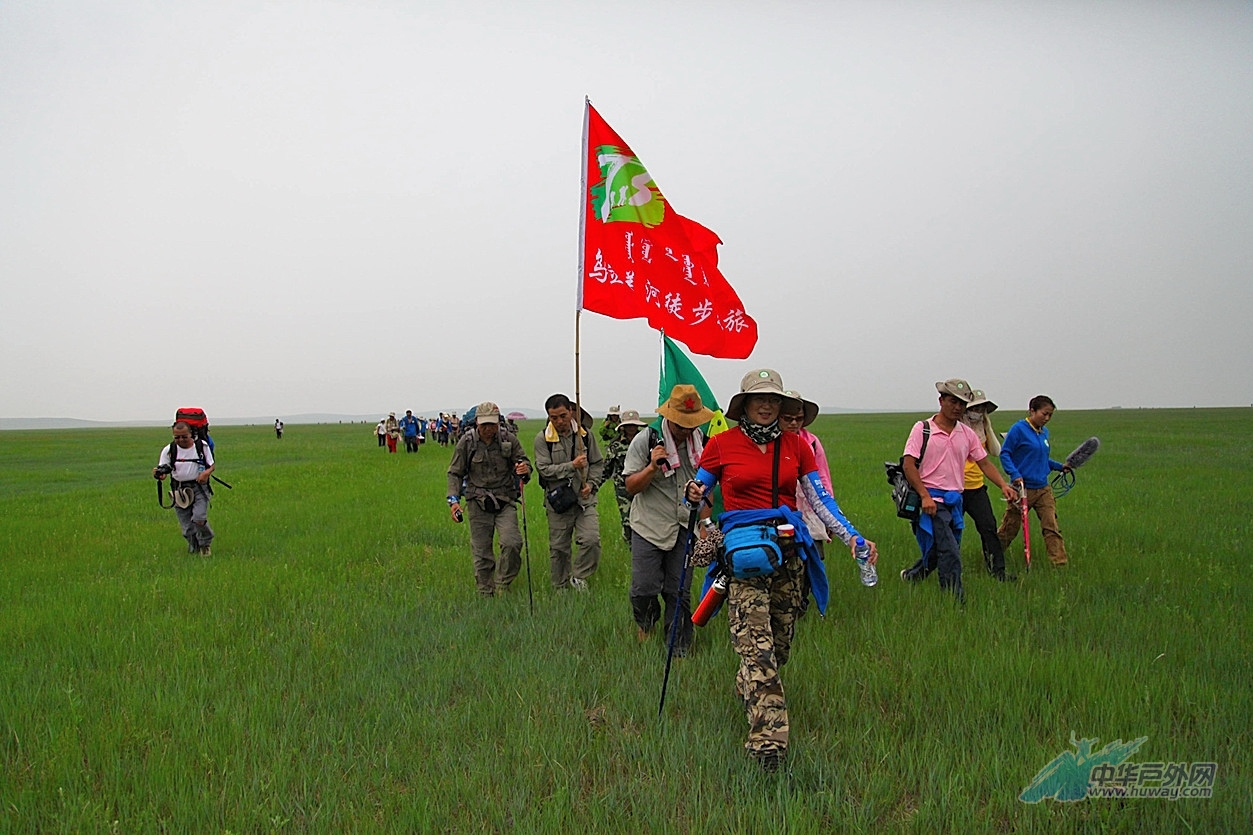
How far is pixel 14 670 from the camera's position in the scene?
5691 mm

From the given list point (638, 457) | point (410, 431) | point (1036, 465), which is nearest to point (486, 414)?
point (638, 457)

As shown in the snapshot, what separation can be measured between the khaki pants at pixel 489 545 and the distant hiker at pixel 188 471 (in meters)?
4.60

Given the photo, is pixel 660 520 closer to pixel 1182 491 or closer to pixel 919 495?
pixel 919 495

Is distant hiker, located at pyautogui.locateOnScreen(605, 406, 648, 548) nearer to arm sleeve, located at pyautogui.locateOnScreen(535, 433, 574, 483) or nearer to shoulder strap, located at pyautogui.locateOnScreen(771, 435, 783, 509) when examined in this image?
arm sleeve, located at pyautogui.locateOnScreen(535, 433, 574, 483)

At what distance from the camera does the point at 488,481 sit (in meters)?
7.87

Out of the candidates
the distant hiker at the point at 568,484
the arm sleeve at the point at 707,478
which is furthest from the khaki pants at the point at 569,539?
the arm sleeve at the point at 707,478

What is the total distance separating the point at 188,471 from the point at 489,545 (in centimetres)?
488

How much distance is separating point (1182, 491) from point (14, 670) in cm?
1837

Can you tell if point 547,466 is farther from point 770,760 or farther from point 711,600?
point 770,760

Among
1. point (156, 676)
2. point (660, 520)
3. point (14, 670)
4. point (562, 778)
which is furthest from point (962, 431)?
point (14, 670)

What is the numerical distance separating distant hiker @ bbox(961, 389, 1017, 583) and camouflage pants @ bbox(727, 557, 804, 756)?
3696mm

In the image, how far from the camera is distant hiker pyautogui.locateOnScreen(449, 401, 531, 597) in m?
7.86

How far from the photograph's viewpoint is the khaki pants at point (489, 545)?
26.0 feet

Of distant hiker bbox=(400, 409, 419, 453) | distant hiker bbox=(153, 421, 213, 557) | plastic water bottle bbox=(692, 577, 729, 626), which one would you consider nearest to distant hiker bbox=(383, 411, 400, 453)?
distant hiker bbox=(400, 409, 419, 453)
